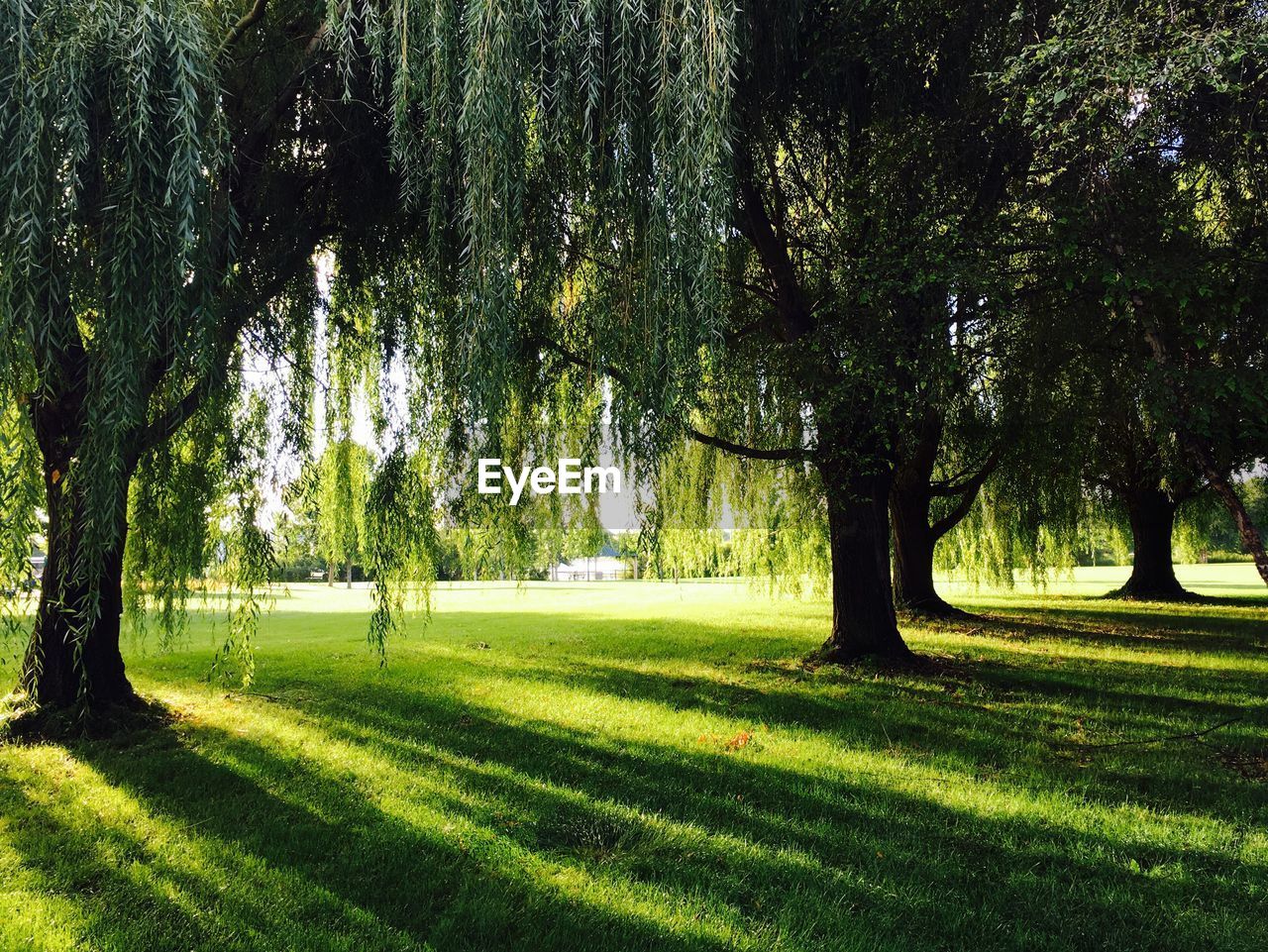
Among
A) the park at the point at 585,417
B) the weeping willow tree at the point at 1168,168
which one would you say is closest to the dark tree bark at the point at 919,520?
the park at the point at 585,417

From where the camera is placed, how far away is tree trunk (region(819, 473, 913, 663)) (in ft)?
25.8

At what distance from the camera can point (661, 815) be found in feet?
12.9

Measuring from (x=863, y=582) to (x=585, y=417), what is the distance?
3681 millimetres

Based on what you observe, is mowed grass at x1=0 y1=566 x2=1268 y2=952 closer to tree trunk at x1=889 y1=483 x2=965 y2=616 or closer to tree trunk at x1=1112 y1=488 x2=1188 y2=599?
tree trunk at x1=889 y1=483 x2=965 y2=616

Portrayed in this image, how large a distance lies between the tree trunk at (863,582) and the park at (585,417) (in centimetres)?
6

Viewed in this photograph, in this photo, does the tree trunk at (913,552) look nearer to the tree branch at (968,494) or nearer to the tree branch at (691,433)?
the tree branch at (968,494)

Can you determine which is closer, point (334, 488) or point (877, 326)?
point (877, 326)

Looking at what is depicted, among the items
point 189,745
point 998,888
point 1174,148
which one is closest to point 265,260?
point 189,745

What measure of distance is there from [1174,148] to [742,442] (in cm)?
456

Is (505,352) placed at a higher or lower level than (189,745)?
higher

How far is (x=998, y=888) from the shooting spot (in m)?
3.17

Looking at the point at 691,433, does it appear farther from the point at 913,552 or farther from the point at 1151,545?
the point at 1151,545

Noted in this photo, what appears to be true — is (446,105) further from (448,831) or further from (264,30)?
(448,831)

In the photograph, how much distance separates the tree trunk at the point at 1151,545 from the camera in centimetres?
1516
